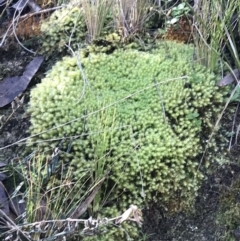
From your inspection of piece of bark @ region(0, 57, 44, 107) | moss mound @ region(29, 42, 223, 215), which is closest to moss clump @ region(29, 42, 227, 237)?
moss mound @ region(29, 42, 223, 215)

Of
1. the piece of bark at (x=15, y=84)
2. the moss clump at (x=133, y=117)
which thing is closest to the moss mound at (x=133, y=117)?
the moss clump at (x=133, y=117)

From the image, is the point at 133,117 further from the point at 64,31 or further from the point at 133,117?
the point at 64,31

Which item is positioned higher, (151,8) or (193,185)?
(151,8)

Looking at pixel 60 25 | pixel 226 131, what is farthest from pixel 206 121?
pixel 60 25

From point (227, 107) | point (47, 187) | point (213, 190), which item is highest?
point (47, 187)

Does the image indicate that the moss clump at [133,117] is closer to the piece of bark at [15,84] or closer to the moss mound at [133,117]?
the moss mound at [133,117]

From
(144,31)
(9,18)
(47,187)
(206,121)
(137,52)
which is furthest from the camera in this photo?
(9,18)

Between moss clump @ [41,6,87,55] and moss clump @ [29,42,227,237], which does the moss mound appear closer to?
moss clump @ [29,42,227,237]

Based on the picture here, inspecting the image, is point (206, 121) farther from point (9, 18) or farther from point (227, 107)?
point (9, 18)
